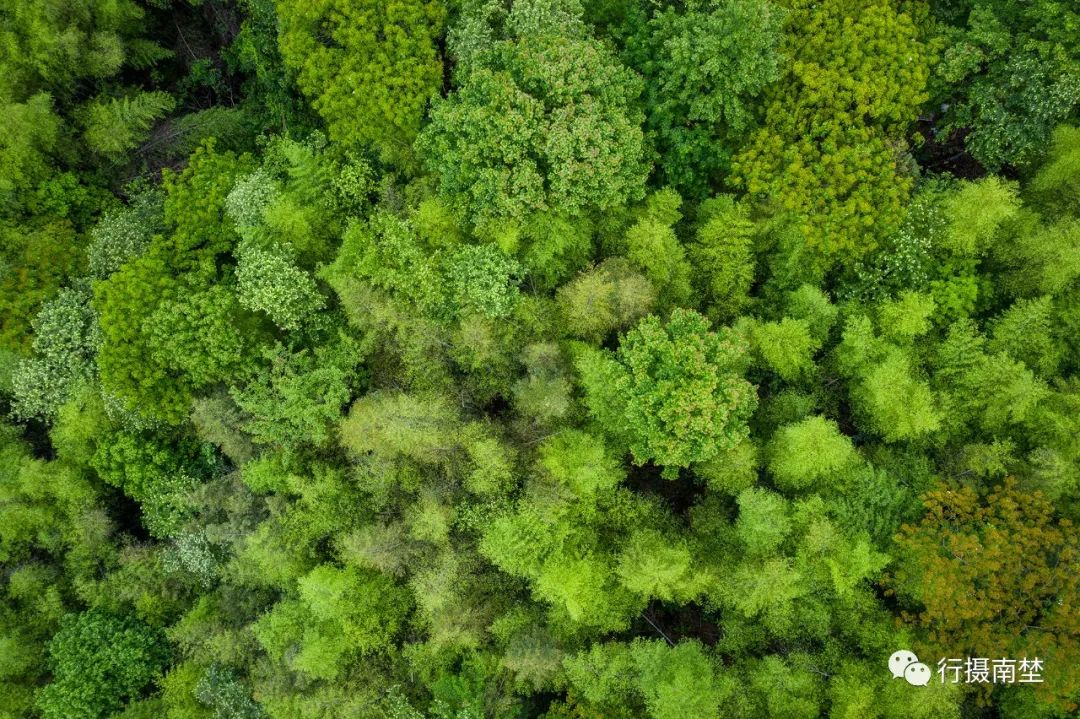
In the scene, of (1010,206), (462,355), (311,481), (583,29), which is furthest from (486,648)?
(1010,206)

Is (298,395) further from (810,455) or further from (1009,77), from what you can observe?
(1009,77)

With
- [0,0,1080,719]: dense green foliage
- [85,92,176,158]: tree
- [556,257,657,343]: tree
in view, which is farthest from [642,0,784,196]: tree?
[85,92,176,158]: tree

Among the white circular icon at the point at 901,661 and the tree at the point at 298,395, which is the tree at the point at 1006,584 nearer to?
the white circular icon at the point at 901,661

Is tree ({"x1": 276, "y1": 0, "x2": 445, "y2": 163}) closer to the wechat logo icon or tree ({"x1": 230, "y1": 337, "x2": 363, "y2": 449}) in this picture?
tree ({"x1": 230, "y1": 337, "x2": 363, "y2": 449})

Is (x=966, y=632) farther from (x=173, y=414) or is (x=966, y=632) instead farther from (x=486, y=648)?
(x=173, y=414)

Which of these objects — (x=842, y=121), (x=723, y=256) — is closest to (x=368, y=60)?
(x=723, y=256)
